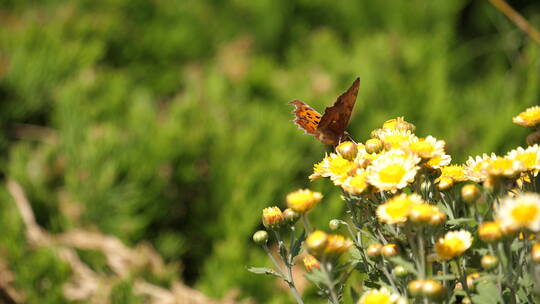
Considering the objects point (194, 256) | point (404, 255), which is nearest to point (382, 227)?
point (404, 255)

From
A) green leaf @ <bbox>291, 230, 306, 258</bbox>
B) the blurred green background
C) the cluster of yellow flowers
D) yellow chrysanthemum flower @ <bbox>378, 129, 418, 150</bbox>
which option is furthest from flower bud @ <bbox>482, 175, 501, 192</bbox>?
the blurred green background

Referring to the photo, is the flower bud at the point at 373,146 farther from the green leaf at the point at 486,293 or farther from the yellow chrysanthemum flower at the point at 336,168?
the green leaf at the point at 486,293

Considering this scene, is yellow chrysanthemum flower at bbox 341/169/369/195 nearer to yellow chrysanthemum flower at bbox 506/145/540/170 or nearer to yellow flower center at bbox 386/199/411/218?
yellow flower center at bbox 386/199/411/218

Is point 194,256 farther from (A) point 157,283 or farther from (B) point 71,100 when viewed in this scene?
(B) point 71,100

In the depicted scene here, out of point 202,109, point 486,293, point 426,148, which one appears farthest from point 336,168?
point 202,109

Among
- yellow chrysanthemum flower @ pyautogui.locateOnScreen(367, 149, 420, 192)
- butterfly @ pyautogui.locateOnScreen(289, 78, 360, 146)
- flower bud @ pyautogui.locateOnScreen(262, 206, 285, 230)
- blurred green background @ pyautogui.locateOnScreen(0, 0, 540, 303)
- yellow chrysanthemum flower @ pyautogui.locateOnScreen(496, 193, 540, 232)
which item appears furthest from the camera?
blurred green background @ pyautogui.locateOnScreen(0, 0, 540, 303)
